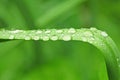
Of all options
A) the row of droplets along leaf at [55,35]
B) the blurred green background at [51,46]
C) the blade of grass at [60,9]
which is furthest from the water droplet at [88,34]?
the blade of grass at [60,9]

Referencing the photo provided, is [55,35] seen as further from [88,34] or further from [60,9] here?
[60,9]

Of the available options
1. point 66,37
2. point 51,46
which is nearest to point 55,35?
point 66,37

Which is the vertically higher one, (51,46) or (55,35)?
(51,46)

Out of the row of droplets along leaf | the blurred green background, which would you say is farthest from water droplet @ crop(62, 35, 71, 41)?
the blurred green background

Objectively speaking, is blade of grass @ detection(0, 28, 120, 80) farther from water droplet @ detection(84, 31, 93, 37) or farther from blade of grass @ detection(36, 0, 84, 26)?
blade of grass @ detection(36, 0, 84, 26)

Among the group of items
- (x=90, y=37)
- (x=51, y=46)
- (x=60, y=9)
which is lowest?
(x=90, y=37)

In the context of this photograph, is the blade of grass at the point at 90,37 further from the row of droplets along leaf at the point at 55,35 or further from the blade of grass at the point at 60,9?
the blade of grass at the point at 60,9
